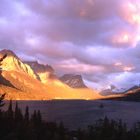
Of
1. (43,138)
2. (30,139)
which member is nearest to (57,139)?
(43,138)

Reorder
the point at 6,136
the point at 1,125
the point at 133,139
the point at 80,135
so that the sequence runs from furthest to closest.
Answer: the point at 80,135
the point at 133,139
the point at 1,125
the point at 6,136

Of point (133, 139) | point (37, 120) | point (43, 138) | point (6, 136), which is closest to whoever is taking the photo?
point (6, 136)

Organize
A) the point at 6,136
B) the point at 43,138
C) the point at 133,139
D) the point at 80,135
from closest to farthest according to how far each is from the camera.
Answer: the point at 6,136
the point at 43,138
the point at 133,139
the point at 80,135

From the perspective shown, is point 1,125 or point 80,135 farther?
point 80,135

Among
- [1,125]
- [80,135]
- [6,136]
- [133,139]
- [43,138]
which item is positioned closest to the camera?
[6,136]

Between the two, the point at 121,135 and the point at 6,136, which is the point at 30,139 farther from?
the point at 121,135

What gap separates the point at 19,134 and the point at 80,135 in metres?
77.9

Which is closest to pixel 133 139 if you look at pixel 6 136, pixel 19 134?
pixel 19 134

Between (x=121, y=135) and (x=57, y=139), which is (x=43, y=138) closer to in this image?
(x=57, y=139)

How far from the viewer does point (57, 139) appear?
123375 mm

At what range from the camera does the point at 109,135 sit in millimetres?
161375

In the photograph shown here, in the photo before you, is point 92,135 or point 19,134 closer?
point 19,134

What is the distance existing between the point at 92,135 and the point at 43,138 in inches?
1654

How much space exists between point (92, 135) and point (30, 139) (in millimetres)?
68252
